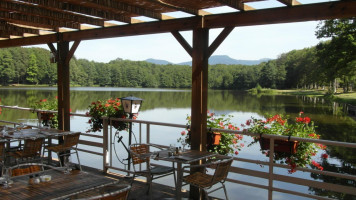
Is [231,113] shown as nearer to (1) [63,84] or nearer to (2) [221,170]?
(1) [63,84]

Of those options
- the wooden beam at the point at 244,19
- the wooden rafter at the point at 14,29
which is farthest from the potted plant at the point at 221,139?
the wooden rafter at the point at 14,29

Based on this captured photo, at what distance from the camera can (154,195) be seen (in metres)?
4.08

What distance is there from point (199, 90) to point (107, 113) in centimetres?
203

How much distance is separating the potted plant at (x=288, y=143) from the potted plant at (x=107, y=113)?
2.23 m

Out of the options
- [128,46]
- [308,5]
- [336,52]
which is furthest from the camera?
[128,46]

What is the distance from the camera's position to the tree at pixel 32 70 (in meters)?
33.1

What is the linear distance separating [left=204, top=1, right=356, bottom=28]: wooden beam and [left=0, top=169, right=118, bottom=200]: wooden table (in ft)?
7.36

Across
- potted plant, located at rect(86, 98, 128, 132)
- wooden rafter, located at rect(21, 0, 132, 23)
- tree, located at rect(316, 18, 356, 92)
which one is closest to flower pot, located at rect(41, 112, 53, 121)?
potted plant, located at rect(86, 98, 128, 132)

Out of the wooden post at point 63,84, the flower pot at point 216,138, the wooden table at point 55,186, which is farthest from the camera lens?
the wooden post at point 63,84

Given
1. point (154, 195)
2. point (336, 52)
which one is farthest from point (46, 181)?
point (336, 52)

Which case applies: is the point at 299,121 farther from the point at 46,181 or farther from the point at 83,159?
the point at 83,159

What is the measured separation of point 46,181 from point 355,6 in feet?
10.3

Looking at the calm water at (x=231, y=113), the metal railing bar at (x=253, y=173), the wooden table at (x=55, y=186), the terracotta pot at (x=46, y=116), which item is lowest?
the calm water at (x=231, y=113)

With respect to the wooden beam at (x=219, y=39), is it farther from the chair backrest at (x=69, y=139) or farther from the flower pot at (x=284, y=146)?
the chair backrest at (x=69, y=139)
